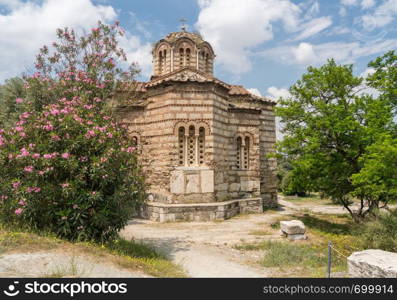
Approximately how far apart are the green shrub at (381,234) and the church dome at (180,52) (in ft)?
38.7

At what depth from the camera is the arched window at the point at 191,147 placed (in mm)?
11625

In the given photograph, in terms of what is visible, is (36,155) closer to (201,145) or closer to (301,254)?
(301,254)

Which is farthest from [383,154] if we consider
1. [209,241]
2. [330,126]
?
[209,241]

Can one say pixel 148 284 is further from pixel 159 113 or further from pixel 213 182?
pixel 159 113

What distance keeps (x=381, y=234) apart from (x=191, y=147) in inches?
295

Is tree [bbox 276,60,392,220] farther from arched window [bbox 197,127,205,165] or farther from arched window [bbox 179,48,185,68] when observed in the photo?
arched window [bbox 179,48,185,68]

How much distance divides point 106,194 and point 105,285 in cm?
267

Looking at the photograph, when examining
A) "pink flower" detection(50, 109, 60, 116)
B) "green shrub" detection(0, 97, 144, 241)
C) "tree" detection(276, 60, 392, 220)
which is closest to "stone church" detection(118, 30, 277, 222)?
"tree" detection(276, 60, 392, 220)

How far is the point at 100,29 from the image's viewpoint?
805 centimetres

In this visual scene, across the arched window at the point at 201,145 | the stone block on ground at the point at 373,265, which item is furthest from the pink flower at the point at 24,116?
the stone block on ground at the point at 373,265

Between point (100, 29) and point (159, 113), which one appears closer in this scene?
point (100, 29)

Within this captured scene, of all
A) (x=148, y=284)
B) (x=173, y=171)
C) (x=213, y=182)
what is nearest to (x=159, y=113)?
(x=173, y=171)

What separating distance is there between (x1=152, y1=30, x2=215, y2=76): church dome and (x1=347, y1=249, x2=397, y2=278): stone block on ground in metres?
12.8

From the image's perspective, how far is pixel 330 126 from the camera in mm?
9758
